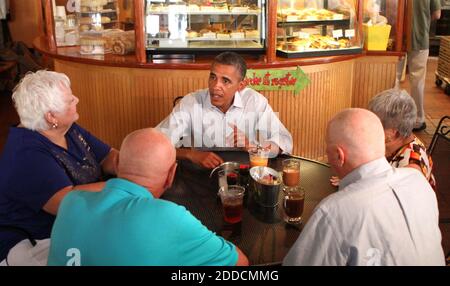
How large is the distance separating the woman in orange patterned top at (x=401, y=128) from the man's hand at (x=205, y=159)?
2.70 feet

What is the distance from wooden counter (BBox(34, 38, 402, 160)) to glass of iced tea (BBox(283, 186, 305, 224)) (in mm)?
2466

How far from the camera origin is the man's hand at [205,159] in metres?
2.72

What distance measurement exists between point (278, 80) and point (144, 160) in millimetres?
3168

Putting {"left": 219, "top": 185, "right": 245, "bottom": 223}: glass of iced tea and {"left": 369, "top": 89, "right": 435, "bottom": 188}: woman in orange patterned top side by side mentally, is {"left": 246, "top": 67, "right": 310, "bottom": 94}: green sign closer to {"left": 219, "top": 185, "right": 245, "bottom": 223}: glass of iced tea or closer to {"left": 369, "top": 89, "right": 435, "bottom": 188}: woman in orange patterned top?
{"left": 369, "top": 89, "right": 435, "bottom": 188}: woman in orange patterned top

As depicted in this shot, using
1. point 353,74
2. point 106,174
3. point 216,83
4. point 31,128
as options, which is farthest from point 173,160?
point 353,74

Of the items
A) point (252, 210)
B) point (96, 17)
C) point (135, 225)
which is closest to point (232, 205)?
point (252, 210)

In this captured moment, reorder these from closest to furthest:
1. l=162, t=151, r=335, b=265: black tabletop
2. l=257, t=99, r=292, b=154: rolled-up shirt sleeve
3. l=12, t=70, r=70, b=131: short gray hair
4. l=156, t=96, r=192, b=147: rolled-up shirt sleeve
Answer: l=162, t=151, r=335, b=265: black tabletop → l=12, t=70, r=70, b=131: short gray hair → l=257, t=99, r=292, b=154: rolled-up shirt sleeve → l=156, t=96, r=192, b=147: rolled-up shirt sleeve

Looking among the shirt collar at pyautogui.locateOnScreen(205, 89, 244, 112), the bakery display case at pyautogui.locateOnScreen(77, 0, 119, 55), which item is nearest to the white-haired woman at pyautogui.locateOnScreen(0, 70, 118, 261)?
the shirt collar at pyautogui.locateOnScreen(205, 89, 244, 112)

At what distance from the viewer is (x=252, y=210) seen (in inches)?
89.0

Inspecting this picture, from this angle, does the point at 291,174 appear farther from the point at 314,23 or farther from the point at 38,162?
the point at 314,23

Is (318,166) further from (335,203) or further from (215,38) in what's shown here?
(215,38)

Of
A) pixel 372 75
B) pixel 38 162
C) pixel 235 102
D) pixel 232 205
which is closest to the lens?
pixel 232 205

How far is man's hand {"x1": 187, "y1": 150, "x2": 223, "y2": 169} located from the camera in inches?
107
